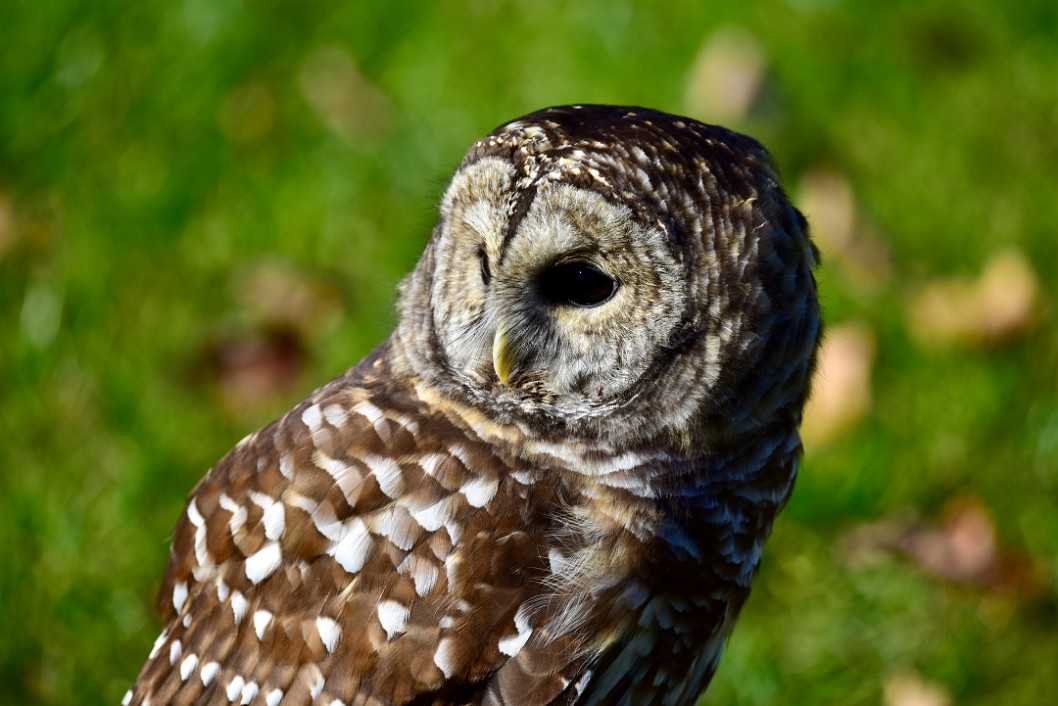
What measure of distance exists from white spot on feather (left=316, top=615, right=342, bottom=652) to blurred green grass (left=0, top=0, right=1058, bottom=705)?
0.70 m

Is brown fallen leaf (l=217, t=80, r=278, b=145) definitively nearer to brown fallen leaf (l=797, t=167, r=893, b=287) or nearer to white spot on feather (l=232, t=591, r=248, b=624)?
brown fallen leaf (l=797, t=167, r=893, b=287)

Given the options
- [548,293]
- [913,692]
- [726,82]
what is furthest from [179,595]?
[726,82]

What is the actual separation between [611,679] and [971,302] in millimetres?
2146

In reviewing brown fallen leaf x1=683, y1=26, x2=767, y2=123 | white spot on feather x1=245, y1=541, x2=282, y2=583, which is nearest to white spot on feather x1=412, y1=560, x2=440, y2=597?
white spot on feather x1=245, y1=541, x2=282, y2=583

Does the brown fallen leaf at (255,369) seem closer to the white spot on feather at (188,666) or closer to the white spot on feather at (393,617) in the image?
the white spot on feather at (188,666)

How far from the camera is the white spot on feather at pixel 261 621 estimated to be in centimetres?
217

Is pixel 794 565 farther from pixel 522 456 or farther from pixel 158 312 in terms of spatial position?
pixel 158 312

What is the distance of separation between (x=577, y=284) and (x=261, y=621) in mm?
758

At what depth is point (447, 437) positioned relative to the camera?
2215mm

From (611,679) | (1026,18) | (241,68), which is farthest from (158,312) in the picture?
(1026,18)

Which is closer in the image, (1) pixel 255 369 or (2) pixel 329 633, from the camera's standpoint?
(2) pixel 329 633

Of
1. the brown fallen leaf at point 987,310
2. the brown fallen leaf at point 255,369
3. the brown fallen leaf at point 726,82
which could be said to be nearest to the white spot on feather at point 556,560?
the brown fallen leaf at point 255,369

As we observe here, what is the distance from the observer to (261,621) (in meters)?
2.18

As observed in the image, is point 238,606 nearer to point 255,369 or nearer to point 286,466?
point 286,466
